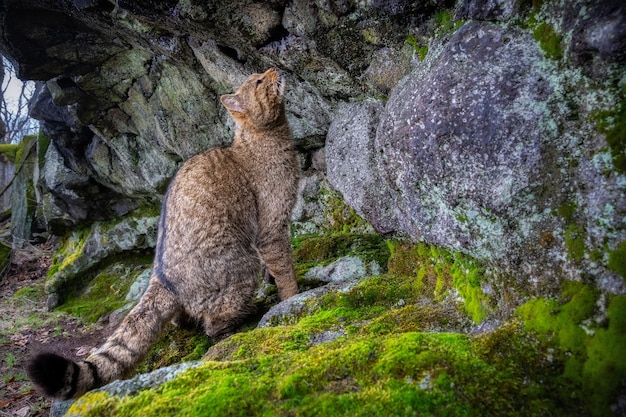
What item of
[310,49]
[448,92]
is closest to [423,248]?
[448,92]

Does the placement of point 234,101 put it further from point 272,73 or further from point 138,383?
point 138,383

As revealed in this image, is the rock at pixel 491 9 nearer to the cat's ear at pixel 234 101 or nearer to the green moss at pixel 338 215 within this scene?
the cat's ear at pixel 234 101

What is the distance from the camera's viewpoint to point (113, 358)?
3732 millimetres

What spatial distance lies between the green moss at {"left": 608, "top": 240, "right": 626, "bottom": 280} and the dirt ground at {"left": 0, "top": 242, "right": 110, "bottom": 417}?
15.1ft

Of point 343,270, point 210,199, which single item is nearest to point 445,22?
point 343,270

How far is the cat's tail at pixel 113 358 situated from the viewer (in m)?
2.87

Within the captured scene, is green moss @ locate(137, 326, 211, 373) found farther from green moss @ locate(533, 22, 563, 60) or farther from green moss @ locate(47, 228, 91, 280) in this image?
green moss @ locate(47, 228, 91, 280)

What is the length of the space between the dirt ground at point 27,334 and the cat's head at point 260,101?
370 centimetres

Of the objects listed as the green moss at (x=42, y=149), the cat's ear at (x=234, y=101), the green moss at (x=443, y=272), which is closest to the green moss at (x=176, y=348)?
the green moss at (x=443, y=272)

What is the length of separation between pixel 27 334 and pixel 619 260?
10317 millimetres

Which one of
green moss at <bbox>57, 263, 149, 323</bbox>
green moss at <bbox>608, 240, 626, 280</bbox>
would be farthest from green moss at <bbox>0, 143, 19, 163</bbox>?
green moss at <bbox>608, 240, 626, 280</bbox>

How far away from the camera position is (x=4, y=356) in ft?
25.1

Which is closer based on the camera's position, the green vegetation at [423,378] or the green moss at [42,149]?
the green vegetation at [423,378]

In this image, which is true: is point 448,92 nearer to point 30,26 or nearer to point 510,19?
point 510,19
